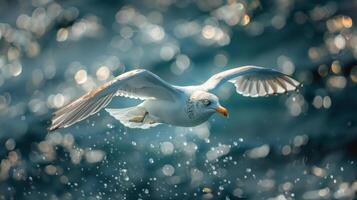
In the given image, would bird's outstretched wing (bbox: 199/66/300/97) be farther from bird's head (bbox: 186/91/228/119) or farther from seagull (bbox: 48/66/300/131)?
bird's head (bbox: 186/91/228/119)

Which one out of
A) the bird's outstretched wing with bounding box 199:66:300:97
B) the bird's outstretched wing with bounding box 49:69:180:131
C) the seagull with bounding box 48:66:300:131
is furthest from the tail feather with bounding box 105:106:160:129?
the bird's outstretched wing with bounding box 199:66:300:97

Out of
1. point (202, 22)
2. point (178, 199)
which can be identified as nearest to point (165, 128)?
point (178, 199)

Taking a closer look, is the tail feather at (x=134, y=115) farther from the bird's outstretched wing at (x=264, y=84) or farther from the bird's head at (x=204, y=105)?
the bird's outstretched wing at (x=264, y=84)

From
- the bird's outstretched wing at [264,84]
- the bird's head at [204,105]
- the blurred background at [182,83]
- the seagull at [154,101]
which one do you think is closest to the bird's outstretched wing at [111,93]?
the seagull at [154,101]

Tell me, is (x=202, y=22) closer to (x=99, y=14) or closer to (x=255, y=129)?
(x=99, y=14)

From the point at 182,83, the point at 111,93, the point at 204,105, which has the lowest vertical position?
the point at 111,93

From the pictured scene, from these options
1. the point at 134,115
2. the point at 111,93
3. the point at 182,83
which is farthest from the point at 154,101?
the point at 182,83

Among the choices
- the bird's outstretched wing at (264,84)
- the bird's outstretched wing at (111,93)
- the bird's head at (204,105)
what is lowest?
the bird's outstretched wing at (111,93)

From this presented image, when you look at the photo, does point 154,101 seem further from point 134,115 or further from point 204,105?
point 204,105
